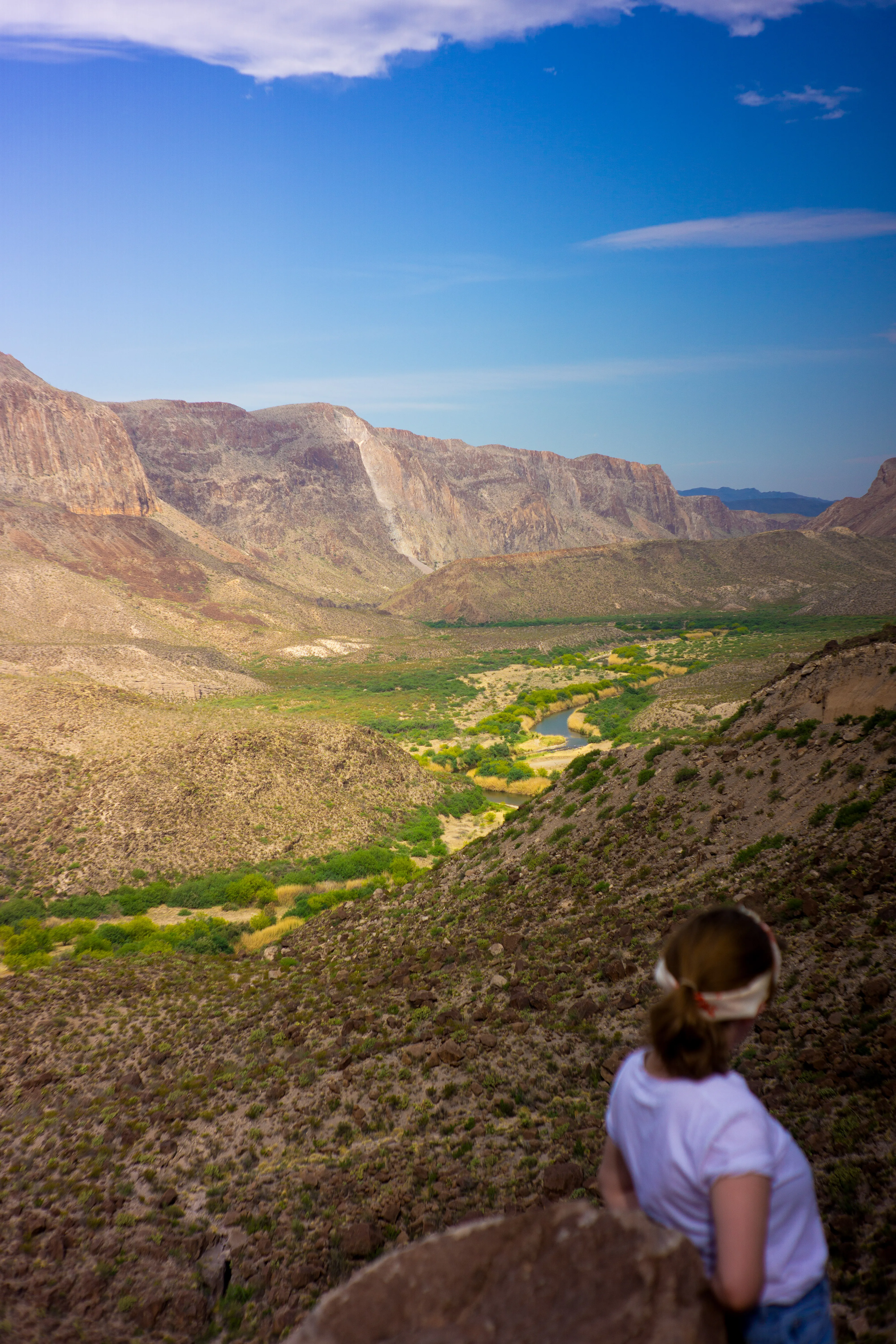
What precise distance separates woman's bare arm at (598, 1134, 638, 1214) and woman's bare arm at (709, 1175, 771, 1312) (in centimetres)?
44

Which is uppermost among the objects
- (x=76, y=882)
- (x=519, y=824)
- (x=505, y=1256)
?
(x=505, y=1256)

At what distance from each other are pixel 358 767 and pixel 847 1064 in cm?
3576

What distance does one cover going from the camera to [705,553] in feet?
528

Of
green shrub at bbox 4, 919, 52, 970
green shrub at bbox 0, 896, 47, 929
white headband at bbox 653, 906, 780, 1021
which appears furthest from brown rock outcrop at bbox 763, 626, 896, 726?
green shrub at bbox 0, 896, 47, 929

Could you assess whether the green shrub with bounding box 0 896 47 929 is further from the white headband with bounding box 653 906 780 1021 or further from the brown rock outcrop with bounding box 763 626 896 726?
the white headband with bounding box 653 906 780 1021

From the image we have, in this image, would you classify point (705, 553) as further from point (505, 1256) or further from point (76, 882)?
point (505, 1256)

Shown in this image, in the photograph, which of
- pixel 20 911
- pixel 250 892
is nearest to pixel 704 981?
pixel 250 892

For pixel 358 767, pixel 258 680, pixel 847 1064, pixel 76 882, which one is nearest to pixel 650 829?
pixel 847 1064

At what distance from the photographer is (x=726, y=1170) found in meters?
2.31

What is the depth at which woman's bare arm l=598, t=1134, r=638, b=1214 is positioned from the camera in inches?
106

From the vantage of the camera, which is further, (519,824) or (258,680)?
(258,680)

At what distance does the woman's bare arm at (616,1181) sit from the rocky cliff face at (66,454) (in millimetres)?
150983

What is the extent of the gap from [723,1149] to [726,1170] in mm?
55

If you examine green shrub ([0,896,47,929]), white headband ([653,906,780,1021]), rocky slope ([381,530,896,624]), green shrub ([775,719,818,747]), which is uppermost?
rocky slope ([381,530,896,624])
